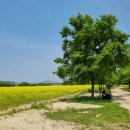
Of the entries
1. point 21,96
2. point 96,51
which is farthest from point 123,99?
point 21,96

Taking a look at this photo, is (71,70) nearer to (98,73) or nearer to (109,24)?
(98,73)

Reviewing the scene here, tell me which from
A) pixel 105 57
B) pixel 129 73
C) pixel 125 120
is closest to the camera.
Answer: pixel 125 120

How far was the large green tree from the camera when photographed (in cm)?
3950

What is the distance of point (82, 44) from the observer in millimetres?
43000

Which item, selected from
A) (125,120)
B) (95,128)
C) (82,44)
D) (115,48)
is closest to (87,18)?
(82,44)

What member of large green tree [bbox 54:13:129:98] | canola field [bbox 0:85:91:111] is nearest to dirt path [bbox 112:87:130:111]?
large green tree [bbox 54:13:129:98]

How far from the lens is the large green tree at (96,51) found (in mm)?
39500

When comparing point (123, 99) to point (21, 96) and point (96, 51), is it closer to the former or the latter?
point (96, 51)

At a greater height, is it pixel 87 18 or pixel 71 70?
pixel 87 18

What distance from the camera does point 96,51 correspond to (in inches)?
1676

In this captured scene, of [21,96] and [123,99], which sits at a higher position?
[21,96]

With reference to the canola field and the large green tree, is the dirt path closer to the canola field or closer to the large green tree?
the large green tree

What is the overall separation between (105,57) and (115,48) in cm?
186

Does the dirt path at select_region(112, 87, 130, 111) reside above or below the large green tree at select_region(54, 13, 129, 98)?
below
